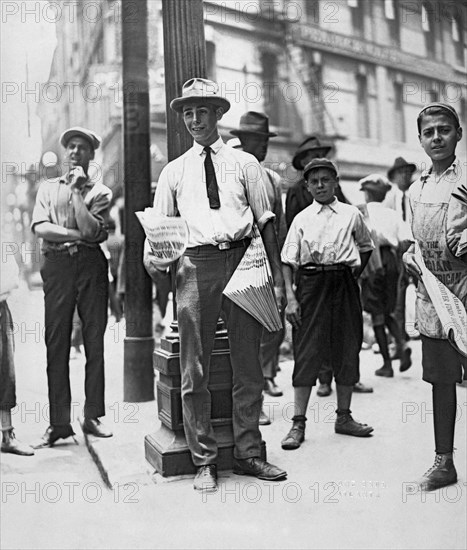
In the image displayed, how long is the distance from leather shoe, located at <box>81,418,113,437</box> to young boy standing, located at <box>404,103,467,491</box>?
1.24 metres

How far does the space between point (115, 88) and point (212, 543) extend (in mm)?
1783

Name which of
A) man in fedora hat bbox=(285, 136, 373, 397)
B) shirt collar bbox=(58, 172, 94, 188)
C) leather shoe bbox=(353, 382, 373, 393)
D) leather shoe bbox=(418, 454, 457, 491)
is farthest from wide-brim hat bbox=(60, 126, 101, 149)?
leather shoe bbox=(418, 454, 457, 491)

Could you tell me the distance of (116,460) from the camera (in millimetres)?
2486

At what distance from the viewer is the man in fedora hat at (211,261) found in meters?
2.40

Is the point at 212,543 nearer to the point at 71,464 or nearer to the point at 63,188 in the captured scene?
the point at 71,464

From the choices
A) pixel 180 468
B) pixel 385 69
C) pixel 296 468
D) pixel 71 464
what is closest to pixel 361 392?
pixel 296 468

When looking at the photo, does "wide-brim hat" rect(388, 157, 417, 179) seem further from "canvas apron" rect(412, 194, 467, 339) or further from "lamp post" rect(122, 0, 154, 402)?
"lamp post" rect(122, 0, 154, 402)

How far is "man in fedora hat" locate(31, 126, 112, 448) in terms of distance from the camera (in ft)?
7.84

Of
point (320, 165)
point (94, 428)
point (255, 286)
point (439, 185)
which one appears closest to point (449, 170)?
point (439, 185)

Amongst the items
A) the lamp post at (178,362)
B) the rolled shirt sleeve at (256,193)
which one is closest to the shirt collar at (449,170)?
the rolled shirt sleeve at (256,193)

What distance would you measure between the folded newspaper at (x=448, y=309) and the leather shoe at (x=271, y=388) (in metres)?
0.78

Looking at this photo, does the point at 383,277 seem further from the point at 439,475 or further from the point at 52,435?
the point at 52,435

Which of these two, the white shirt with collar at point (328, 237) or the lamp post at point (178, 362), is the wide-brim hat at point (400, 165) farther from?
the lamp post at point (178, 362)

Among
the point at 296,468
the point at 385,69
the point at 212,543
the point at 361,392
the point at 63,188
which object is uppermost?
the point at 385,69
